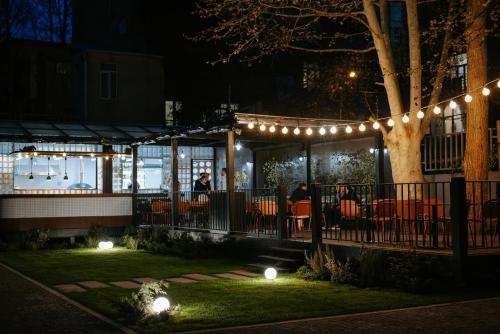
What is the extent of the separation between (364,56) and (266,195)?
8590 mm

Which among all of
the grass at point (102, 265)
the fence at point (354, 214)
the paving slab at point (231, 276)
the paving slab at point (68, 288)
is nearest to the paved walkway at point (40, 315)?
the paving slab at point (68, 288)

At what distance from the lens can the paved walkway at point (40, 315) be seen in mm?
8039

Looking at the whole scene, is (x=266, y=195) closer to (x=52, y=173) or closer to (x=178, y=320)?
(x=178, y=320)

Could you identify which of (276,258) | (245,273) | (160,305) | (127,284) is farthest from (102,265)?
(160,305)

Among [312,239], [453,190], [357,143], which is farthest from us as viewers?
[357,143]

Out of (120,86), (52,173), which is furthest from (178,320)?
(120,86)

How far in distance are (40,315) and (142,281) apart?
3.54 m

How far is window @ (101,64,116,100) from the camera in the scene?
27766mm

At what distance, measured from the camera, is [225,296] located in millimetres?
10352

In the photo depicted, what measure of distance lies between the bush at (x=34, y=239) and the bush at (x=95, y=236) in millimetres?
1260

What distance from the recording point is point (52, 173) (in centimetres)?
2525

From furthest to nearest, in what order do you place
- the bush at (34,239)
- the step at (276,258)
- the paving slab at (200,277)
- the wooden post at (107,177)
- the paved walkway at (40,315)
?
the wooden post at (107,177) < the bush at (34,239) < the step at (276,258) < the paving slab at (200,277) < the paved walkway at (40,315)

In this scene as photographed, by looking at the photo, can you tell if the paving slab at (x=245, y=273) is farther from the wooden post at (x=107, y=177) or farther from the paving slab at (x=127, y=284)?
the wooden post at (x=107, y=177)

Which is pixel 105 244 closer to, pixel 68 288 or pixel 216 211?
pixel 216 211
